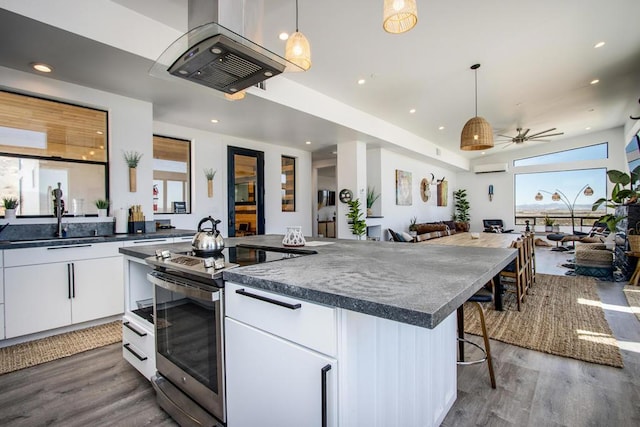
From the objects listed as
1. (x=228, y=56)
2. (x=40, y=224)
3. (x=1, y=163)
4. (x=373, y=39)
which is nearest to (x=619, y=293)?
(x=373, y=39)

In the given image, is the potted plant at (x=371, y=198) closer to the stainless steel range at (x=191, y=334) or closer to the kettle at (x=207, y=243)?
the kettle at (x=207, y=243)

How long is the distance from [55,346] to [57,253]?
2.74 ft

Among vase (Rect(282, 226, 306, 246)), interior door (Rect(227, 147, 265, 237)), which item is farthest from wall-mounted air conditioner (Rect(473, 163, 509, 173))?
vase (Rect(282, 226, 306, 246))

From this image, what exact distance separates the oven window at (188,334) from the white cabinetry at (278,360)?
0.50ft

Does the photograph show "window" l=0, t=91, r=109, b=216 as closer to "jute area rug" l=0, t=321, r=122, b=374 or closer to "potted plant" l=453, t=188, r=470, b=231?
"jute area rug" l=0, t=321, r=122, b=374

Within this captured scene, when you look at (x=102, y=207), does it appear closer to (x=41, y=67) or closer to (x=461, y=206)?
(x=41, y=67)

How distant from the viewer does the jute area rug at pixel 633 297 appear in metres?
3.47

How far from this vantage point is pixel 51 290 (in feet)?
9.07

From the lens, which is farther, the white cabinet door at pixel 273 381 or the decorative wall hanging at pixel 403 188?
the decorative wall hanging at pixel 403 188

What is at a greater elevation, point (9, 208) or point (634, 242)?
point (9, 208)

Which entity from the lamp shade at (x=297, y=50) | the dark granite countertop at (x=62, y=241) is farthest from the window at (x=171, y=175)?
the lamp shade at (x=297, y=50)

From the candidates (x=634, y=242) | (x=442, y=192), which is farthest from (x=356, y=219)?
(x=442, y=192)

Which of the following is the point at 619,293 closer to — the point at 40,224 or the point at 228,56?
the point at 228,56

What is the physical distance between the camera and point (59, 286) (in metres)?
2.80
